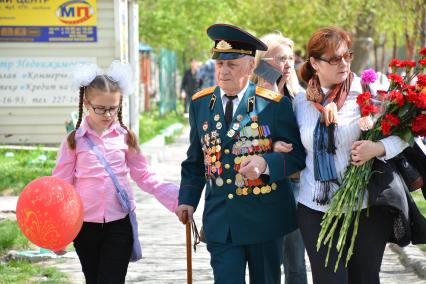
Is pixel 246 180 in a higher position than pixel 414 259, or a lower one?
higher

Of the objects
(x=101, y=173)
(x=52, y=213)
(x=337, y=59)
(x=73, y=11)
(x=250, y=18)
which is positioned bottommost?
(x=52, y=213)

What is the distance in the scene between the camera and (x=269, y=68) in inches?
236

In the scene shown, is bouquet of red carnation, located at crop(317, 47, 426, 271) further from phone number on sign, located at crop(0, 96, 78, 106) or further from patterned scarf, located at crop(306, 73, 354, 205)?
phone number on sign, located at crop(0, 96, 78, 106)

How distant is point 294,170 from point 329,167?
23cm

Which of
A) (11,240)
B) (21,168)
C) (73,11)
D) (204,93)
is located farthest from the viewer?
(73,11)

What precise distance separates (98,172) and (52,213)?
1.41ft

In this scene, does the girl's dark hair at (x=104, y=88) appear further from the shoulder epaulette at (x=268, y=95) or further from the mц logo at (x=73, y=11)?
the mц logo at (x=73, y=11)

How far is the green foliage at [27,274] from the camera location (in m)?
7.31

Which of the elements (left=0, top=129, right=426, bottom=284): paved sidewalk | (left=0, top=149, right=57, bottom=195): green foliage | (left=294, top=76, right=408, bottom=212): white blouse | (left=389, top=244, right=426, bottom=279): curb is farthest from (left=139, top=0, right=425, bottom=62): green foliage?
(left=294, top=76, right=408, bottom=212): white blouse

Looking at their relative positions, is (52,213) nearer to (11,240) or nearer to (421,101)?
(421,101)

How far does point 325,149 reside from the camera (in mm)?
4844

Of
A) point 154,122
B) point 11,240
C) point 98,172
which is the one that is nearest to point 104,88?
point 98,172

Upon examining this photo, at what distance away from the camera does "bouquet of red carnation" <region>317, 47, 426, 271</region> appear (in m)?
4.70

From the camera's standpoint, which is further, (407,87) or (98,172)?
(98,172)
